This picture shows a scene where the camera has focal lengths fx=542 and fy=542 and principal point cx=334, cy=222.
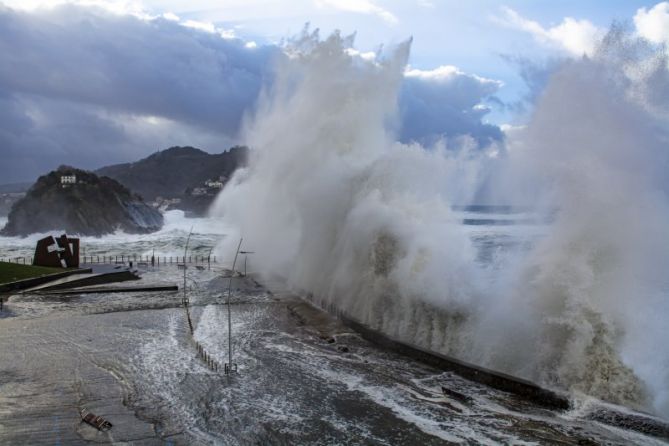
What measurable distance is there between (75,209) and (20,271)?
54.1 m

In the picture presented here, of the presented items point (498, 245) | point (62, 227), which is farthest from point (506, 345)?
point (62, 227)

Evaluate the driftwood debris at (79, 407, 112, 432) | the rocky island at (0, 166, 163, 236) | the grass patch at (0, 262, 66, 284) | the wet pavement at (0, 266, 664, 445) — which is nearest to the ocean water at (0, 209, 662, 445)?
the wet pavement at (0, 266, 664, 445)

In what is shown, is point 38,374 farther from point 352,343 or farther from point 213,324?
point 352,343

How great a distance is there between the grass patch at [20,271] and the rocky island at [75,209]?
4867cm

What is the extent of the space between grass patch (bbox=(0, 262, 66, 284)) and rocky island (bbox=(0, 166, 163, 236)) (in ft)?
160

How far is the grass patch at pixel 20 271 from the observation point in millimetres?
27383

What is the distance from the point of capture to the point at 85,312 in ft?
70.9

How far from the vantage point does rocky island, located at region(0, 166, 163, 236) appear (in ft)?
251

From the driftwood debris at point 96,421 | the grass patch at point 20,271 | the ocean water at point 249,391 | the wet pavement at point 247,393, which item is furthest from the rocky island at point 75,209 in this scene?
the driftwood debris at point 96,421

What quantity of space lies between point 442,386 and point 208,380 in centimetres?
546

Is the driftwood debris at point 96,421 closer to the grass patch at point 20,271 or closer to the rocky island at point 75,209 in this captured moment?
the grass patch at point 20,271

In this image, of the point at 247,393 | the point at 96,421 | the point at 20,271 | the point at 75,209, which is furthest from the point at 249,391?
the point at 75,209

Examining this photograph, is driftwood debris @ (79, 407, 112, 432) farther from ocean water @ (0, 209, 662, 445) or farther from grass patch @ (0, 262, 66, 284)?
grass patch @ (0, 262, 66, 284)

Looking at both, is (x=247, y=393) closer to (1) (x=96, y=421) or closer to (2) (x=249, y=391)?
(2) (x=249, y=391)
